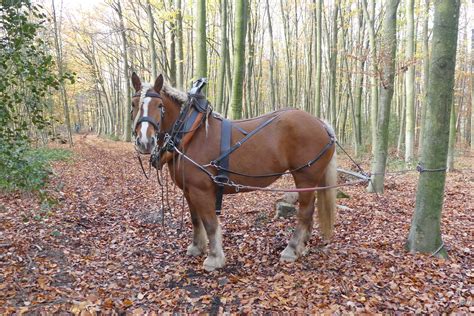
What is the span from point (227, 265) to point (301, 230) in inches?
43.5

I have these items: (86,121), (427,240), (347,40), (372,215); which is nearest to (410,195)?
(372,215)

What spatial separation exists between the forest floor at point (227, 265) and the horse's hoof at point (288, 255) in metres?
0.08

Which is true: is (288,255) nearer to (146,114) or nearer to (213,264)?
(213,264)

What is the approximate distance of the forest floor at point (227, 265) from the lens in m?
3.38

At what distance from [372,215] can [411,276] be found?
2680 mm

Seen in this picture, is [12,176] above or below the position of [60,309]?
above

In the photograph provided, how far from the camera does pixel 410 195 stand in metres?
8.49

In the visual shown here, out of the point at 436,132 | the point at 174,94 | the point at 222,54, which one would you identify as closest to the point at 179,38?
the point at 222,54

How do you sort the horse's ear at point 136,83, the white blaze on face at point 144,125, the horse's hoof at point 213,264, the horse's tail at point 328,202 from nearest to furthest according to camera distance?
1. the white blaze on face at point 144,125
2. the horse's ear at point 136,83
3. the horse's hoof at point 213,264
4. the horse's tail at point 328,202

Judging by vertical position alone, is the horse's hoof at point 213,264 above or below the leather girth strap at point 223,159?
below

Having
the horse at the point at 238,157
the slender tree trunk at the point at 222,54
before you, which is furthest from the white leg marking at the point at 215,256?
the slender tree trunk at the point at 222,54

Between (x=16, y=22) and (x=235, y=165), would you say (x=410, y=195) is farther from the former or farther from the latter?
(x=16, y=22)

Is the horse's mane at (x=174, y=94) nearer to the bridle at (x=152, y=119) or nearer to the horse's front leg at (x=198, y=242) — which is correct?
the bridle at (x=152, y=119)

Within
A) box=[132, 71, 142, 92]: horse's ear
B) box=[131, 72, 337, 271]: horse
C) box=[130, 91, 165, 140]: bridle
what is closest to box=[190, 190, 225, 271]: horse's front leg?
box=[131, 72, 337, 271]: horse
